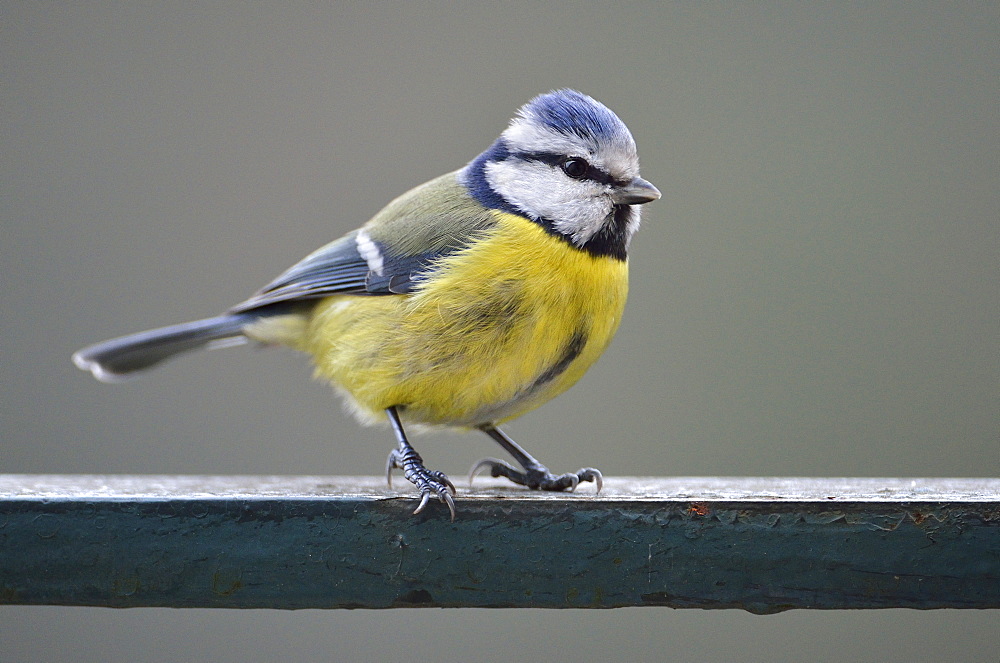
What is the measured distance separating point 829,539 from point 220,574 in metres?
0.82

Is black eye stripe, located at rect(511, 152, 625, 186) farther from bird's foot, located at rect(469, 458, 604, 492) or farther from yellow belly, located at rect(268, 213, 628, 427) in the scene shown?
bird's foot, located at rect(469, 458, 604, 492)

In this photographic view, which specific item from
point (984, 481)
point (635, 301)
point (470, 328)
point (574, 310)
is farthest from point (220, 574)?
point (635, 301)

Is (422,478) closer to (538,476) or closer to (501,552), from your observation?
(501,552)

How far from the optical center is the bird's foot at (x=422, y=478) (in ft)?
4.58

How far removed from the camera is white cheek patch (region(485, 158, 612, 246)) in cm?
171

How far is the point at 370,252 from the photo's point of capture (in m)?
1.90

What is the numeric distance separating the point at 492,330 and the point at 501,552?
0.39 m

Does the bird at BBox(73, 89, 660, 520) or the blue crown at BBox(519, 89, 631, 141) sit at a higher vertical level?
the blue crown at BBox(519, 89, 631, 141)

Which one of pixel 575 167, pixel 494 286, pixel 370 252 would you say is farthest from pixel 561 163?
pixel 370 252

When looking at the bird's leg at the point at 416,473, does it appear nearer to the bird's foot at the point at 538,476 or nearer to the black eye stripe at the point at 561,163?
the bird's foot at the point at 538,476

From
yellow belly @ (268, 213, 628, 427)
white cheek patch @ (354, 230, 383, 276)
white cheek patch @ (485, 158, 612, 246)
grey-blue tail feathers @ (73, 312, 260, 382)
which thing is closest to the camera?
yellow belly @ (268, 213, 628, 427)

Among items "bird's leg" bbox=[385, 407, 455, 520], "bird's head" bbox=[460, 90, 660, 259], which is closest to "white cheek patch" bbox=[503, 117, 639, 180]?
"bird's head" bbox=[460, 90, 660, 259]

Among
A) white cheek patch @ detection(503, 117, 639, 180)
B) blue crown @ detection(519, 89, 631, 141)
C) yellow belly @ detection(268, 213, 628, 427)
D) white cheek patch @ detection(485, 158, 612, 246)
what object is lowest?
yellow belly @ detection(268, 213, 628, 427)

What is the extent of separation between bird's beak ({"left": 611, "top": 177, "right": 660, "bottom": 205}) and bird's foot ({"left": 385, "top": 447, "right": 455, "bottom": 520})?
1.84ft
